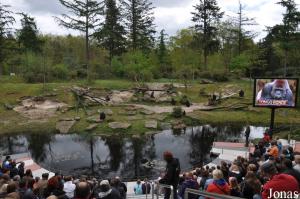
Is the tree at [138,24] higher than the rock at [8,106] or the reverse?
higher

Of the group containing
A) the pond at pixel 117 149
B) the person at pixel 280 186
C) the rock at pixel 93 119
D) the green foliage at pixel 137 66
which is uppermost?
the green foliage at pixel 137 66

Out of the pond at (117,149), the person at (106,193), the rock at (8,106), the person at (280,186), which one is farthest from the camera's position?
the rock at (8,106)

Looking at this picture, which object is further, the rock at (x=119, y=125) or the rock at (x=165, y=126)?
the rock at (x=165, y=126)

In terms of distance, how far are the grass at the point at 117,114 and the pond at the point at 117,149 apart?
1796 mm

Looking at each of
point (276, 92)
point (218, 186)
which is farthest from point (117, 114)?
point (218, 186)

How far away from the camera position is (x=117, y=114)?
122ft

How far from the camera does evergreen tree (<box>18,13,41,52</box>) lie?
5894 centimetres

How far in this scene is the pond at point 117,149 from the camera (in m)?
23.8

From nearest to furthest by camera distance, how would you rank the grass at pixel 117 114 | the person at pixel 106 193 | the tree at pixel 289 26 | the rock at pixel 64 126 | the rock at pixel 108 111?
1. the person at pixel 106 193
2. the rock at pixel 64 126
3. the grass at pixel 117 114
4. the rock at pixel 108 111
5. the tree at pixel 289 26

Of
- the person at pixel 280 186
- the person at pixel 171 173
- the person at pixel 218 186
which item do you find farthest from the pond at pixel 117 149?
the person at pixel 280 186

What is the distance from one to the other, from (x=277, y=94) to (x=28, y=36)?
47144 millimetres

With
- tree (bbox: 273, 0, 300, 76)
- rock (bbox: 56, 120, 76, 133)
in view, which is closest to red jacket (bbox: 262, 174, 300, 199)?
rock (bbox: 56, 120, 76, 133)

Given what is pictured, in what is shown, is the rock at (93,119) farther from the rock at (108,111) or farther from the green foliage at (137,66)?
the green foliage at (137,66)

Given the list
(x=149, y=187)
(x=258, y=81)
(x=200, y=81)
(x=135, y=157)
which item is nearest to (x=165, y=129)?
(x=135, y=157)
